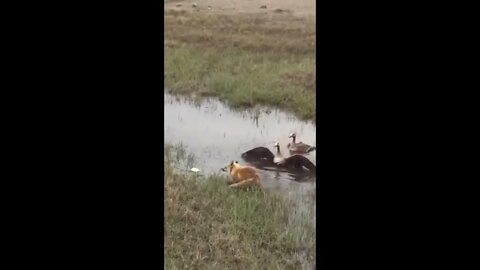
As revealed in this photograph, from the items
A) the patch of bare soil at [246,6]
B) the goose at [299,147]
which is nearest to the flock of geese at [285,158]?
the goose at [299,147]

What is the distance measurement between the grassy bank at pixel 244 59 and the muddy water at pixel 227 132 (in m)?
0.02

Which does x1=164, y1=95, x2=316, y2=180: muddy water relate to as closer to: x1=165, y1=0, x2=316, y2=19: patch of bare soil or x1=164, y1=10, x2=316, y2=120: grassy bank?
x1=164, y1=10, x2=316, y2=120: grassy bank

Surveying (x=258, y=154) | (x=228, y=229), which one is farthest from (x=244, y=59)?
(x=228, y=229)

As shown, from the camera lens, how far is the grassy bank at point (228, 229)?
4.20 feet

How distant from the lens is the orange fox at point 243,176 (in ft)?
4.30

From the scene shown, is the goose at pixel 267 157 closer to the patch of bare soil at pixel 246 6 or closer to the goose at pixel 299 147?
the goose at pixel 299 147

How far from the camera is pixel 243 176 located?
1312mm

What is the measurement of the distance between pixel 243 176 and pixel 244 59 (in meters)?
0.24

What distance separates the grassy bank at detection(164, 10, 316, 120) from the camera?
1301mm

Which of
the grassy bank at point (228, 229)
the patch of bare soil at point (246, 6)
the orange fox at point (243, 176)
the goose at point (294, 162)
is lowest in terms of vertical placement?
the grassy bank at point (228, 229)

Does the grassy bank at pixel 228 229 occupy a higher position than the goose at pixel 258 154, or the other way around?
the goose at pixel 258 154
